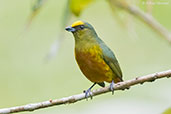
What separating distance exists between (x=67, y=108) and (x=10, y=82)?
6.11 feet

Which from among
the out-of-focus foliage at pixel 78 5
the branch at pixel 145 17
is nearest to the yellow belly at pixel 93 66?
the branch at pixel 145 17

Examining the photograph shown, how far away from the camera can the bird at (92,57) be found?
3.04 m

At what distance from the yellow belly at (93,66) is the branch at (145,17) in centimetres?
58

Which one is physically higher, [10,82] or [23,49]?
[23,49]

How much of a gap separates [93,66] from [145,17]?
643mm

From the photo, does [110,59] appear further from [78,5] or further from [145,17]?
[78,5]

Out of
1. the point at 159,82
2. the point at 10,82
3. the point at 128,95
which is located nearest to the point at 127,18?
the point at 128,95

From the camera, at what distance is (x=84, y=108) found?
475cm

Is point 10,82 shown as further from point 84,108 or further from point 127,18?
point 127,18

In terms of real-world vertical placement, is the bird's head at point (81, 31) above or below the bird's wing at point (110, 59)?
above

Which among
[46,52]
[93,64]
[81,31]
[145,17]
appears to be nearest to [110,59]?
[93,64]

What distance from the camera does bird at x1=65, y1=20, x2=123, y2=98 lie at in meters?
3.04

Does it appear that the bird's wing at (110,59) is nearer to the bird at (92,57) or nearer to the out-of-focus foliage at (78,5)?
the bird at (92,57)

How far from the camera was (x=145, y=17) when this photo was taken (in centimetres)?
258
